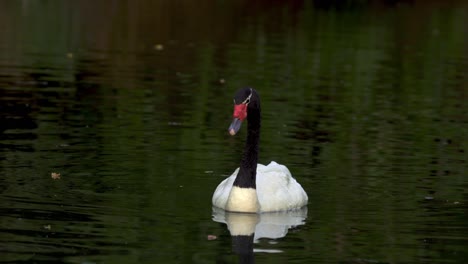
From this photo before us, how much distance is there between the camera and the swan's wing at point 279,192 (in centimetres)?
1442

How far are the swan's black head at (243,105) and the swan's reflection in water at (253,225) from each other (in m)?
0.89

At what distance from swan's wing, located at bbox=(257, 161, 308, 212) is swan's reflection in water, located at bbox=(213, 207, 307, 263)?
0.26ft

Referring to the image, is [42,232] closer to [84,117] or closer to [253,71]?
[84,117]

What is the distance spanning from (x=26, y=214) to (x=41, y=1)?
3782cm

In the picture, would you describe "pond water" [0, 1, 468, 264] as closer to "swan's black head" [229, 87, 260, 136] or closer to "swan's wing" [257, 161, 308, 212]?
"swan's wing" [257, 161, 308, 212]

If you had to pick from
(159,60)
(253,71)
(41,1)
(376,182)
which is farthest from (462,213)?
(41,1)

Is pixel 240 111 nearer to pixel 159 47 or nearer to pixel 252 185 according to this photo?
pixel 252 185

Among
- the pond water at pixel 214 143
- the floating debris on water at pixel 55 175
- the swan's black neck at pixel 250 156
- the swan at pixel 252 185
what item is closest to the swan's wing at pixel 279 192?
the swan at pixel 252 185

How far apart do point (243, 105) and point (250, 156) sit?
24.1 inches

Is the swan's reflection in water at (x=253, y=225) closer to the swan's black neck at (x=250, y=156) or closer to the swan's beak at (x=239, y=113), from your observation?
the swan's black neck at (x=250, y=156)

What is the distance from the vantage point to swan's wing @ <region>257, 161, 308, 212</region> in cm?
1442

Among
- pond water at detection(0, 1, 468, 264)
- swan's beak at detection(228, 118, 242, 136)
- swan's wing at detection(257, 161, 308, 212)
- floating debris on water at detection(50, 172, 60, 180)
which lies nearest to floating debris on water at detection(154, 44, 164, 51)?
pond water at detection(0, 1, 468, 264)

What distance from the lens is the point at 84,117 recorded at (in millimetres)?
21766

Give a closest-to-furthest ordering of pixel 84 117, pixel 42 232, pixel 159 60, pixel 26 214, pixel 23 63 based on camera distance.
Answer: pixel 42 232, pixel 26 214, pixel 84 117, pixel 23 63, pixel 159 60
